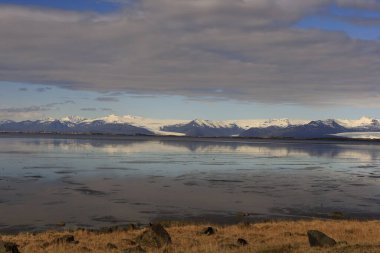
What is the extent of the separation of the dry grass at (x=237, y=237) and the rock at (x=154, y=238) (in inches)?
17.2

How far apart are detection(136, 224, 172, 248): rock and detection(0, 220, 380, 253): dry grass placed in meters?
0.44

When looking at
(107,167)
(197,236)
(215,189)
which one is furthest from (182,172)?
(197,236)

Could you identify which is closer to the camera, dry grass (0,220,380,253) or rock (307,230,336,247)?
dry grass (0,220,380,253)

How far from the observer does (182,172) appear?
64938 millimetres

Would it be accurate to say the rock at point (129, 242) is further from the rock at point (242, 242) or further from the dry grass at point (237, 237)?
the rock at point (242, 242)

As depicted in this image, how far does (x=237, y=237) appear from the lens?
25.7m

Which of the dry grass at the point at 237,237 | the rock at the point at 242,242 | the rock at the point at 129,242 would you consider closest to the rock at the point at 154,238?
the rock at the point at 129,242

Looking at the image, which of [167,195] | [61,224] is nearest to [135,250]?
[61,224]

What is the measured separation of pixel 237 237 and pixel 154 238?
193 inches

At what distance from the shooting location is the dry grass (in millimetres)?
20469

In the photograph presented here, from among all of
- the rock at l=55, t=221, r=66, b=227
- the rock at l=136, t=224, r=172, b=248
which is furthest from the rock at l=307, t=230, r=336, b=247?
the rock at l=55, t=221, r=66, b=227

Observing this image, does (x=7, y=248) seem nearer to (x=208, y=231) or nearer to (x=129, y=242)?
(x=129, y=242)

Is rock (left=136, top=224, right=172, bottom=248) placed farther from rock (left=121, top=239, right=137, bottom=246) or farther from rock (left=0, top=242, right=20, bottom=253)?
rock (left=0, top=242, right=20, bottom=253)

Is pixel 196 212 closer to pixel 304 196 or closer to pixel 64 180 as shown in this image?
pixel 304 196
